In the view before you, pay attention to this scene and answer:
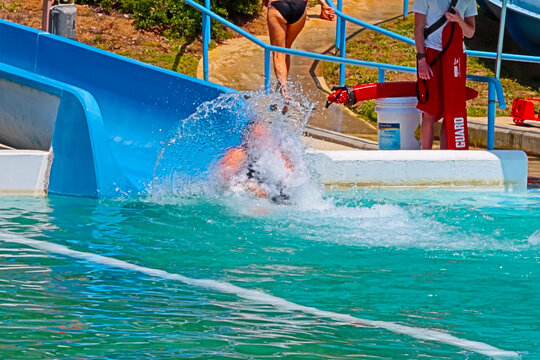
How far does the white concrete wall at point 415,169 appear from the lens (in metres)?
9.18

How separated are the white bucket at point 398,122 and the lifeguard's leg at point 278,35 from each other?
144 cm

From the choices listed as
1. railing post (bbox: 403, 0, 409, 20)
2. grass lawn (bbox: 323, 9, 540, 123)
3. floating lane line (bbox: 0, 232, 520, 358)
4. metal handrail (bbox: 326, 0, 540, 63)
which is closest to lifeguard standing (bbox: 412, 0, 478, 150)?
metal handrail (bbox: 326, 0, 540, 63)

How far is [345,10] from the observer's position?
1819 cm

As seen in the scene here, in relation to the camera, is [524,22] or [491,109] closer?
[491,109]

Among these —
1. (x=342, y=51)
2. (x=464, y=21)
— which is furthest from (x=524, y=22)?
(x=464, y=21)

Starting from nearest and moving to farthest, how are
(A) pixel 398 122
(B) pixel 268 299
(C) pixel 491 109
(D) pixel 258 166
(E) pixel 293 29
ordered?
(B) pixel 268 299, (D) pixel 258 166, (C) pixel 491 109, (A) pixel 398 122, (E) pixel 293 29

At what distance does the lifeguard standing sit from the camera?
9.22 m

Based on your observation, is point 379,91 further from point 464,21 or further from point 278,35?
point 278,35

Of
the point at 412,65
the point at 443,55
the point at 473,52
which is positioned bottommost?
the point at 443,55

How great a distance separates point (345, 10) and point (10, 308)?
14.1 m

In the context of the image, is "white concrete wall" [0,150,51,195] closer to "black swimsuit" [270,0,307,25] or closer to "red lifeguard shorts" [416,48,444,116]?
"red lifeguard shorts" [416,48,444,116]

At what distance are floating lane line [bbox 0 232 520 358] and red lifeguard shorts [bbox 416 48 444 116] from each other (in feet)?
14.0

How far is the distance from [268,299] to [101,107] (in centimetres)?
488

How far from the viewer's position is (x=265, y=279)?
18.4 ft
